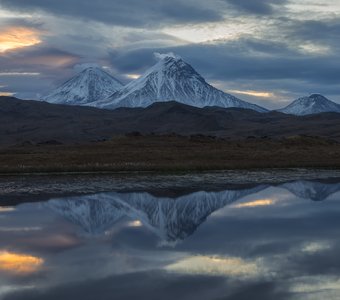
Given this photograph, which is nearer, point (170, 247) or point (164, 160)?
point (170, 247)

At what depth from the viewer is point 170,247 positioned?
19609 millimetres

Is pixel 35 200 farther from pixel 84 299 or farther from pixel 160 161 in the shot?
pixel 160 161

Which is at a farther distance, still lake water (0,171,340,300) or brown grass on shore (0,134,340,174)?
brown grass on shore (0,134,340,174)

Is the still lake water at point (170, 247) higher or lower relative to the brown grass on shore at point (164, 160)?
lower

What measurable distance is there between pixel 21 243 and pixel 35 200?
12.5 metres

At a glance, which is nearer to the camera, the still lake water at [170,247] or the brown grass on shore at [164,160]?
the still lake water at [170,247]

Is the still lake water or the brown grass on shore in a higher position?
the brown grass on shore

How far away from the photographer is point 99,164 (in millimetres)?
53344

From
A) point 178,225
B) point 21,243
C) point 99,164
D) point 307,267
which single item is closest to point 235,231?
point 178,225

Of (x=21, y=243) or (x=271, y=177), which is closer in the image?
(x=21, y=243)

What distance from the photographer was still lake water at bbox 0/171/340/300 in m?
14.6

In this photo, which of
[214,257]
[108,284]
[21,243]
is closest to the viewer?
[108,284]

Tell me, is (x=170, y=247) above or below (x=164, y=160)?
below

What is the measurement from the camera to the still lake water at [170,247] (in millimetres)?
14555
